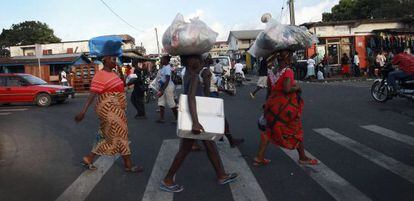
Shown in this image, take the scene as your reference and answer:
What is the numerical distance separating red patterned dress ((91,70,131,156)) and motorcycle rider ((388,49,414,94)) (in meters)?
8.44

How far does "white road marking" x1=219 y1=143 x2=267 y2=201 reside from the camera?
185 inches

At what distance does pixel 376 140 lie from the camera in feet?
24.5

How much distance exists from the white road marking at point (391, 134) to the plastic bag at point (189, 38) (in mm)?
4175

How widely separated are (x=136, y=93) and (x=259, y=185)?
24.3 ft

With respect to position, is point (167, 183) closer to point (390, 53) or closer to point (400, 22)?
point (390, 53)

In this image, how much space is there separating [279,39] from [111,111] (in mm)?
2350

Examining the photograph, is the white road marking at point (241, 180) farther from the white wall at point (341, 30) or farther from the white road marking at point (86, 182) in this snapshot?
the white wall at point (341, 30)

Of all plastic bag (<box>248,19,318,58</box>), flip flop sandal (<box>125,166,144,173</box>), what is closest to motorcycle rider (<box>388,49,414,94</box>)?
plastic bag (<box>248,19,318,58</box>)

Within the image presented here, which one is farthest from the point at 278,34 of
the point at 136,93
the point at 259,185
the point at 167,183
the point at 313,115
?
the point at 136,93

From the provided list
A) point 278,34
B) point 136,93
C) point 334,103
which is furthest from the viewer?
point 334,103

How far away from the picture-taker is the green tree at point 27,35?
256ft

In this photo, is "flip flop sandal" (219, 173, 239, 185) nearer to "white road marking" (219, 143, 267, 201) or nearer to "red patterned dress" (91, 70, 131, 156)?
"white road marking" (219, 143, 267, 201)

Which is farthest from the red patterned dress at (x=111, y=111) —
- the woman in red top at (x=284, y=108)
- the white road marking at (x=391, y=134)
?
the white road marking at (x=391, y=134)

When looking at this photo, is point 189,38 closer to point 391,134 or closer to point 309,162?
point 309,162
